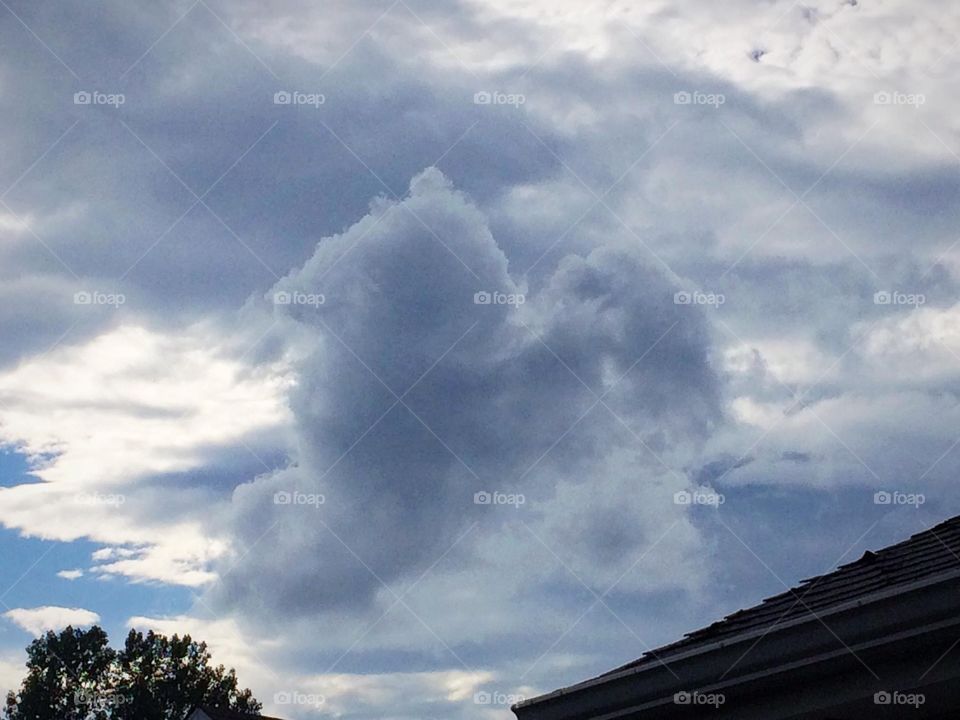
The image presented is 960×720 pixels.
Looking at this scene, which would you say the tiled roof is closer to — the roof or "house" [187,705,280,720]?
"house" [187,705,280,720]

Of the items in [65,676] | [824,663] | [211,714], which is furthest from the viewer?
[65,676]

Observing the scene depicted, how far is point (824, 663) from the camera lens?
662cm

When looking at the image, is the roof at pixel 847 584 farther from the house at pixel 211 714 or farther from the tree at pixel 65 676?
the tree at pixel 65 676

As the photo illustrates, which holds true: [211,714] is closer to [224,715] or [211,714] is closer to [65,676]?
[224,715]

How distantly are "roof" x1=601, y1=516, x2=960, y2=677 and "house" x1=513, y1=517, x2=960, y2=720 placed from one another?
23 millimetres

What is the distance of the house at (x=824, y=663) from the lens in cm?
628

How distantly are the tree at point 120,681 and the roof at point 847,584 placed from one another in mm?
66555

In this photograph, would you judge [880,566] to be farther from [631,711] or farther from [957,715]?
[631,711]

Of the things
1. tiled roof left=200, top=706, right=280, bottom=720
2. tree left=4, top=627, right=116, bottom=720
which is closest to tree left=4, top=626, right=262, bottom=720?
tree left=4, top=627, right=116, bottom=720

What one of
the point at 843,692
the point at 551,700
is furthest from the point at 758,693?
the point at 551,700

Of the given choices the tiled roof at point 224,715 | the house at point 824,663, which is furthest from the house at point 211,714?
the house at point 824,663

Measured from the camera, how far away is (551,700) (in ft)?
27.1

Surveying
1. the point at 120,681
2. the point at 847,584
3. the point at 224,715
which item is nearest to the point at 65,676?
the point at 120,681

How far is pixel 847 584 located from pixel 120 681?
2880 inches
